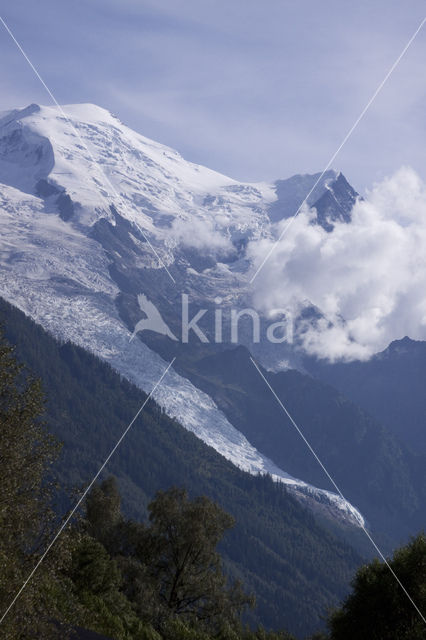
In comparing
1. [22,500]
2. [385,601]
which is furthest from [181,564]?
[22,500]

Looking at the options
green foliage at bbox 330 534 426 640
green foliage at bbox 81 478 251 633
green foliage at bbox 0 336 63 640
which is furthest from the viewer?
green foliage at bbox 81 478 251 633

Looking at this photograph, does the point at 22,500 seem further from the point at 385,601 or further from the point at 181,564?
the point at 181,564

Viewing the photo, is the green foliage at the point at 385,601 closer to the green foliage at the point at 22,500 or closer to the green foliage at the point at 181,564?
the green foliage at the point at 181,564

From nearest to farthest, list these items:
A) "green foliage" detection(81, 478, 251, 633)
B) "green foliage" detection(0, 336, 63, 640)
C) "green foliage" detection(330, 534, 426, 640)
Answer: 1. "green foliage" detection(0, 336, 63, 640)
2. "green foliage" detection(330, 534, 426, 640)
3. "green foliage" detection(81, 478, 251, 633)

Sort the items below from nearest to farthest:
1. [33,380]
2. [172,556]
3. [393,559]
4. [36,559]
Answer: [36,559] < [33,380] < [393,559] < [172,556]

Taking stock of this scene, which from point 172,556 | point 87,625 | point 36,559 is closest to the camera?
point 36,559

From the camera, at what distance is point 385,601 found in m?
50.8

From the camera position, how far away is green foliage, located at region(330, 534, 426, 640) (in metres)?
47.8

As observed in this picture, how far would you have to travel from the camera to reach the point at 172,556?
237 ft

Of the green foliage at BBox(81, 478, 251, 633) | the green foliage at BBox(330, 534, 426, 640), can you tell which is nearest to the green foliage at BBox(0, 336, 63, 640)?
the green foliage at BBox(330, 534, 426, 640)

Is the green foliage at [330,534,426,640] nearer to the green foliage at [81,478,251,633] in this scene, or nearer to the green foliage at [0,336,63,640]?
the green foliage at [81,478,251,633]

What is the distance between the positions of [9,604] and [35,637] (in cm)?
284

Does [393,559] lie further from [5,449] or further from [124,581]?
[5,449]

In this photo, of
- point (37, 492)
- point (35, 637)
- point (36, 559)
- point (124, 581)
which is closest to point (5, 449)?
point (37, 492)
